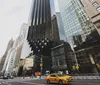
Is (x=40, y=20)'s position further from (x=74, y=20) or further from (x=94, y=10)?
(x=94, y=10)

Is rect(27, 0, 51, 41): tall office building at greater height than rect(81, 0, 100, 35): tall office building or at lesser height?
greater

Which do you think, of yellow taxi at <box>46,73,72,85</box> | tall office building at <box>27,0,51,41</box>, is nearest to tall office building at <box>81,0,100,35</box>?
yellow taxi at <box>46,73,72,85</box>

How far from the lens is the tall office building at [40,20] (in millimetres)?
112400

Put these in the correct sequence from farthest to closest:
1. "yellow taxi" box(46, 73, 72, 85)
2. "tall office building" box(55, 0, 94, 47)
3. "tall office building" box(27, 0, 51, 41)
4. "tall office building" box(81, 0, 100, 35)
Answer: "tall office building" box(27, 0, 51, 41), "tall office building" box(55, 0, 94, 47), "tall office building" box(81, 0, 100, 35), "yellow taxi" box(46, 73, 72, 85)

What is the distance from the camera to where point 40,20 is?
122 meters

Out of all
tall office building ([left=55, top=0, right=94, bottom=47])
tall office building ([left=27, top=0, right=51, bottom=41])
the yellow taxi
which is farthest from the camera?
tall office building ([left=27, top=0, right=51, bottom=41])

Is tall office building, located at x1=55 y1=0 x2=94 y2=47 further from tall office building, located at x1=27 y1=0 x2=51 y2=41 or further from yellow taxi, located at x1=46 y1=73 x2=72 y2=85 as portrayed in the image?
yellow taxi, located at x1=46 y1=73 x2=72 y2=85

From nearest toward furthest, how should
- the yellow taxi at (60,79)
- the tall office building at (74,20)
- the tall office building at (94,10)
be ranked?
the yellow taxi at (60,79) → the tall office building at (94,10) → the tall office building at (74,20)

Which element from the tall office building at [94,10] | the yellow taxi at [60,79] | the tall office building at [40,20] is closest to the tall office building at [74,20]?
the tall office building at [94,10]

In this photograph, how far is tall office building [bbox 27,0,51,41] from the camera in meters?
112

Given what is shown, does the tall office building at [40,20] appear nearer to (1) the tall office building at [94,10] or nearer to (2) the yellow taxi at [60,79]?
(1) the tall office building at [94,10]

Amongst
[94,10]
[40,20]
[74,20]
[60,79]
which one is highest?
[40,20]

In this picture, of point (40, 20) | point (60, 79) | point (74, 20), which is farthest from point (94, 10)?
point (40, 20)

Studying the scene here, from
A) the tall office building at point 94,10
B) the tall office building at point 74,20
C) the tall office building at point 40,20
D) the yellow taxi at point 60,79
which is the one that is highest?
the tall office building at point 40,20
